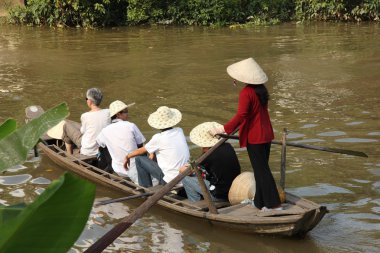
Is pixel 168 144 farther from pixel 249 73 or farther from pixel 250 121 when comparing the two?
pixel 249 73

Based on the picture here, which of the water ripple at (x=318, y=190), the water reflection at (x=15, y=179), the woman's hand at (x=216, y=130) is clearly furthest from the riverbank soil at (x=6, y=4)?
the woman's hand at (x=216, y=130)

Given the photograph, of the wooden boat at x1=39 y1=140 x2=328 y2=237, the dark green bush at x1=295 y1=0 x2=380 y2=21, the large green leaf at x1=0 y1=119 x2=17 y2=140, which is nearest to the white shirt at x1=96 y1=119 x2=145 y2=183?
the wooden boat at x1=39 y1=140 x2=328 y2=237

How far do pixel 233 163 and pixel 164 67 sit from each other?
31.4 feet

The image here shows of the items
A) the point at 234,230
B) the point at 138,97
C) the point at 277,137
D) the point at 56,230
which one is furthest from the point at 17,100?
the point at 56,230

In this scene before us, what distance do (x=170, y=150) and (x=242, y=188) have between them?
3.12 ft

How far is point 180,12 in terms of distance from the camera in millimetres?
23125

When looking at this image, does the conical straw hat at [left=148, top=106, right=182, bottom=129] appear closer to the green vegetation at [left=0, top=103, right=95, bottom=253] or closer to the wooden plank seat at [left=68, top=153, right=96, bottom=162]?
the wooden plank seat at [left=68, top=153, right=96, bottom=162]

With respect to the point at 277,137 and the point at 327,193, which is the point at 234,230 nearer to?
the point at 327,193

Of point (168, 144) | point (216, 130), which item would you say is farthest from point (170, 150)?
point (216, 130)

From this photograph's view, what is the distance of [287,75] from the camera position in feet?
45.2

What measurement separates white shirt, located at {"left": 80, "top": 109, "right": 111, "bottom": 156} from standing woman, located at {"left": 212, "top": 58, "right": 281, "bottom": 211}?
2254mm

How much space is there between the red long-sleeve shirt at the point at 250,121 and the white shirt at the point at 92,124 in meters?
2.50

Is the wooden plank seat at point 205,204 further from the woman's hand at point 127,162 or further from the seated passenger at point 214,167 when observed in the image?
the woman's hand at point 127,162

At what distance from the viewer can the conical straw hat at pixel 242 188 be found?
19.1 ft
